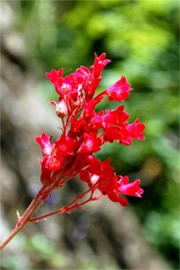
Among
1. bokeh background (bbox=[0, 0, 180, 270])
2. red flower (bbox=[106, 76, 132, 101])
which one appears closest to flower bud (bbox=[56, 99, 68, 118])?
red flower (bbox=[106, 76, 132, 101])

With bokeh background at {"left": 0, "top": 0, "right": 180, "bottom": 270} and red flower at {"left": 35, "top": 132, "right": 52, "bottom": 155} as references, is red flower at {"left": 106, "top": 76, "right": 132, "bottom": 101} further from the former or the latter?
bokeh background at {"left": 0, "top": 0, "right": 180, "bottom": 270}

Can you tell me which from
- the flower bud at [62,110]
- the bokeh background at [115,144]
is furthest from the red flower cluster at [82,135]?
the bokeh background at [115,144]

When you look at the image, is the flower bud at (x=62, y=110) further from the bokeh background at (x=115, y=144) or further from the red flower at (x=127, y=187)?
the bokeh background at (x=115, y=144)

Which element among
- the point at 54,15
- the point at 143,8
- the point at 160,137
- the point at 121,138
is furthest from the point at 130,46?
the point at 121,138

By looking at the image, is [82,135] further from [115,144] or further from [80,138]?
[115,144]

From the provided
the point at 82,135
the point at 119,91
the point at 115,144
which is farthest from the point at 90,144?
the point at 115,144

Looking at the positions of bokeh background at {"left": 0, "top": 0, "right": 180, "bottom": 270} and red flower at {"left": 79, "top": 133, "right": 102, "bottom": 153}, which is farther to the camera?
bokeh background at {"left": 0, "top": 0, "right": 180, "bottom": 270}
